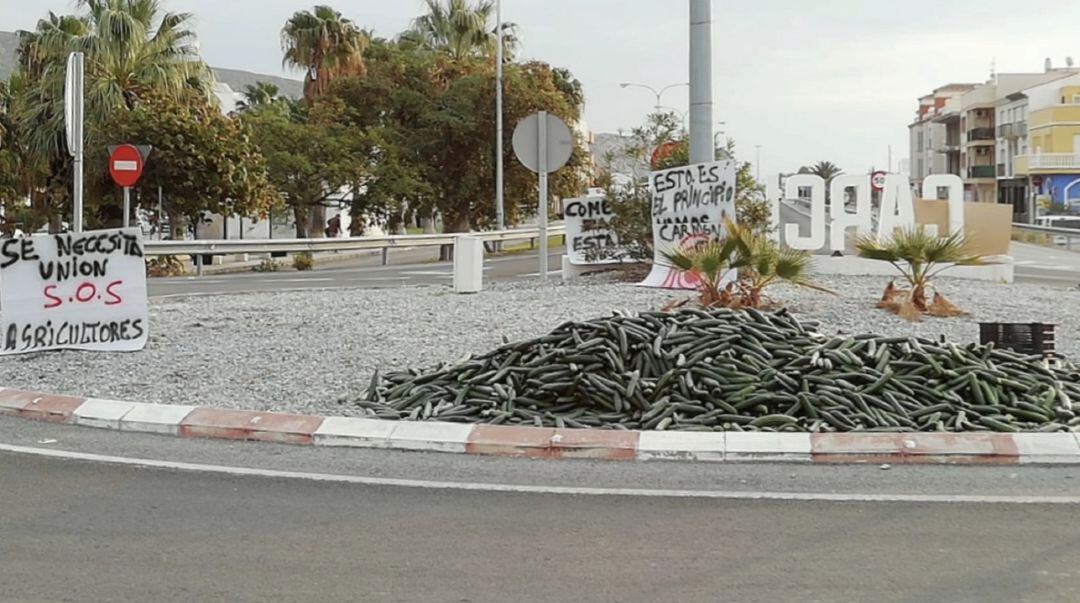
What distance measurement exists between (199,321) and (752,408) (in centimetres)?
699

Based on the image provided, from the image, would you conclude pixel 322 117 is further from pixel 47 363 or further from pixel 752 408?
pixel 752 408

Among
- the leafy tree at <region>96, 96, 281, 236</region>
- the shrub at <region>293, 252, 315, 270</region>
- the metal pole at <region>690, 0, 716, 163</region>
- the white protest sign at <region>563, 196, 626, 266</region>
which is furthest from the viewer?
the leafy tree at <region>96, 96, 281, 236</region>

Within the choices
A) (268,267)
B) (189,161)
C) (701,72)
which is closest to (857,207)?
(701,72)

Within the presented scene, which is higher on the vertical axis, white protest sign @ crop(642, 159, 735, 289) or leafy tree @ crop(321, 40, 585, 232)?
leafy tree @ crop(321, 40, 585, 232)

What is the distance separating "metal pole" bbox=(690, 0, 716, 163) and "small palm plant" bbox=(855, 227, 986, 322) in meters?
3.15

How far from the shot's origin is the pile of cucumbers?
8266 mm

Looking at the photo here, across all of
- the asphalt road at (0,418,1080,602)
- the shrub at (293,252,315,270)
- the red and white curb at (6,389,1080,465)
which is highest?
the shrub at (293,252,315,270)

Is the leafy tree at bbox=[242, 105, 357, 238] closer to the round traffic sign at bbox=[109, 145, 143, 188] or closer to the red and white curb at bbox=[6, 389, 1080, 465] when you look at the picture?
the round traffic sign at bbox=[109, 145, 143, 188]

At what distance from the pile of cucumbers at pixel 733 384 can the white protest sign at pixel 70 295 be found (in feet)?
10.6

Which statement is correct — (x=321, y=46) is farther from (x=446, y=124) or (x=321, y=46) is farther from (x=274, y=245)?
(x=274, y=245)

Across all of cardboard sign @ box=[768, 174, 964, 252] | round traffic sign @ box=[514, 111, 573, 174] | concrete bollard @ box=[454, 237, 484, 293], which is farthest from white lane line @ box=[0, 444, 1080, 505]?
cardboard sign @ box=[768, 174, 964, 252]

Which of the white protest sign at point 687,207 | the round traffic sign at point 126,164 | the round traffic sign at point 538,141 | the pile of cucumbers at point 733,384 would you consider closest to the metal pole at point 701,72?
the white protest sign at point 687,207

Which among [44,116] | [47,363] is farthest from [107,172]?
[47,363]

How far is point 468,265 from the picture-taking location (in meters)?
15.9
